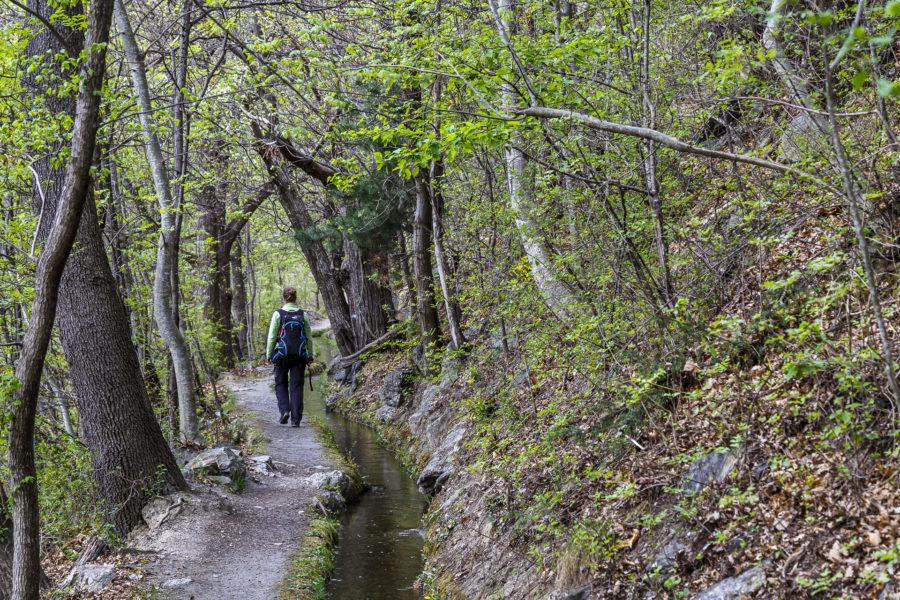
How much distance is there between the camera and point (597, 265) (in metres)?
6.68

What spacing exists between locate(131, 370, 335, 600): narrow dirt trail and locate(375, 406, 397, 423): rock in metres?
3.72

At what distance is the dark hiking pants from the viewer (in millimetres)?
10891

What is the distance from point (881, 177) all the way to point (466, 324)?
786 cm

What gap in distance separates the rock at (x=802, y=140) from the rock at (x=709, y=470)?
252 cm

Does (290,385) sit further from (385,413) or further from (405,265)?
(405,265)

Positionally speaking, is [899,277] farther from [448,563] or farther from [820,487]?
[448,563]

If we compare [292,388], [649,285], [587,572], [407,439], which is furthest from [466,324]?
[587,572]

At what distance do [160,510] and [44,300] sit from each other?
3803 mm

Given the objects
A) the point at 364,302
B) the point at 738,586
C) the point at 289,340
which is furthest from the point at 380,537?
the point at 364,302

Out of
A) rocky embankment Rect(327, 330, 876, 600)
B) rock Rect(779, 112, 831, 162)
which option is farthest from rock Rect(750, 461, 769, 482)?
rock Rect(779, 112, 831, 162)

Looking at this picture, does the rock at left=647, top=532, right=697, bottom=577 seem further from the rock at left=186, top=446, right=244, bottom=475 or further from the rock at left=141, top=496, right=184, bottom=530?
the rock at left=186, top=446, right=244, bottom=475

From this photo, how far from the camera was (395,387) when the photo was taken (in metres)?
14.0

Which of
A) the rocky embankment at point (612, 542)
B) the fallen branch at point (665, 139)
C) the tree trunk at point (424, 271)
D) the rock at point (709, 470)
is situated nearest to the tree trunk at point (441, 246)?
the tree trunk at point (424, 271)

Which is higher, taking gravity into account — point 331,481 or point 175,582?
point 175,582
